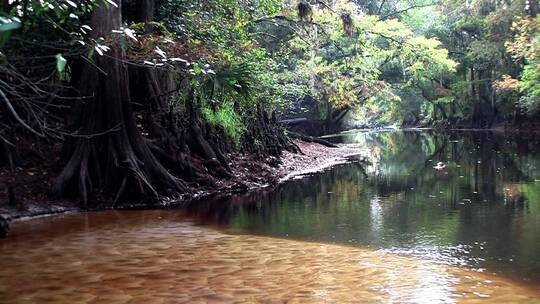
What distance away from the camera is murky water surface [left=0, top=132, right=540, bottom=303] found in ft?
16.6

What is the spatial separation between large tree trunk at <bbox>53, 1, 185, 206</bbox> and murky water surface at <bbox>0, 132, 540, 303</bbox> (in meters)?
0.98

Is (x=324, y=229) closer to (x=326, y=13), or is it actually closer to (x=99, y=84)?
(x=99, y=84)

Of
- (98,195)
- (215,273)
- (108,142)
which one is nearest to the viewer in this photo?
(215,273)

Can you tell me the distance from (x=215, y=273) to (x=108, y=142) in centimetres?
546

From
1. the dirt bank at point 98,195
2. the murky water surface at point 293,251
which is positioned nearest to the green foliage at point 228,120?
the dirt bank at point 98,195

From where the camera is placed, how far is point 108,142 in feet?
33.9

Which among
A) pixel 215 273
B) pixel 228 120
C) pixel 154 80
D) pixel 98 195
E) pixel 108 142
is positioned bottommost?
pixel 215 273

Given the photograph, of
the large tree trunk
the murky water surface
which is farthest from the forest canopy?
the murky water surface

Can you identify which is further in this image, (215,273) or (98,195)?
(98,195)

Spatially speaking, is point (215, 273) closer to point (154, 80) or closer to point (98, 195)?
point (98, 195)

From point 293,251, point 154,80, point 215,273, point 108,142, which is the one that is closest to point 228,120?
point 154,80

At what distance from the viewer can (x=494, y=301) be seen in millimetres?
4789

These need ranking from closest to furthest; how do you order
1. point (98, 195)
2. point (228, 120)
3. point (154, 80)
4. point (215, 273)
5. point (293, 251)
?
point (215, 273) → point (293, 251) → point (98, 195) → point (154, 80) → point (228, 120)

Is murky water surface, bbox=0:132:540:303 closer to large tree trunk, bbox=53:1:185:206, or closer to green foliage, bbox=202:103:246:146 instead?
large tree trunk, bbox=53:1:185:206
